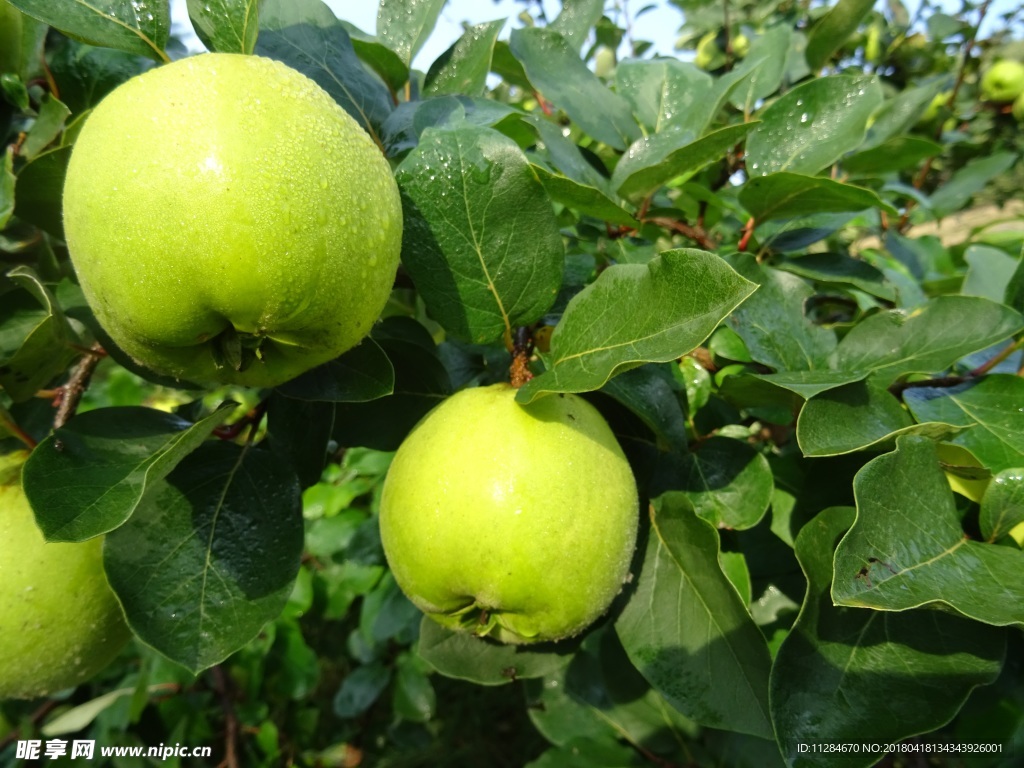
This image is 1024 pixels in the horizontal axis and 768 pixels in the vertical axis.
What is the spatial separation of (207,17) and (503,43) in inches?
30.1

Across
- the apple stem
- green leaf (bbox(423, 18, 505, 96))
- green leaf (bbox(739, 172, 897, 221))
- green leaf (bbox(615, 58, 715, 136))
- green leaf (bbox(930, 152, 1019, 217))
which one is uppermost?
green leaf (bbox(423, 18, 505, 96))

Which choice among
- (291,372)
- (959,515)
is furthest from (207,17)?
(959,515)

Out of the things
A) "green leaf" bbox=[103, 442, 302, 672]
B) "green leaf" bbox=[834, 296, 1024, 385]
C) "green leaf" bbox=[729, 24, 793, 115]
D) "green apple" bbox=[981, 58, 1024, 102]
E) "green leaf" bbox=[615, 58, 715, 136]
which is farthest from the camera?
"green apple" bbox=[981, 58, 1024, 102]

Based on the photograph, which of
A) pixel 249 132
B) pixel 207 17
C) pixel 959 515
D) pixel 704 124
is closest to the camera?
pixel 249 132

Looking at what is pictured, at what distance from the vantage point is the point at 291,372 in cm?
79

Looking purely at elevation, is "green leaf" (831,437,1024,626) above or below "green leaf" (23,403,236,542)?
below

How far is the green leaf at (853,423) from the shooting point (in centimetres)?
80

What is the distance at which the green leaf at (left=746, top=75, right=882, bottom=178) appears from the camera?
114 centimetres

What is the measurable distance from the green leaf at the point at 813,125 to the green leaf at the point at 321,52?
0.63m

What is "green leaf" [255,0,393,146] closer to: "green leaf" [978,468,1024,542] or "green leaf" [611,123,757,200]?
"green leaf" [611,123,757,200]

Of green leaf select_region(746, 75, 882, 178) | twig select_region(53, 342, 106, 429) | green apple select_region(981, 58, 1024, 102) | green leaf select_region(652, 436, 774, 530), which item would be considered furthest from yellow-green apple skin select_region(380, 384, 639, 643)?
green apple select_region(981, 58, 1024, 102)

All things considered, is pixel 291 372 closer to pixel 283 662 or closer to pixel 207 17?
pixel 207 17

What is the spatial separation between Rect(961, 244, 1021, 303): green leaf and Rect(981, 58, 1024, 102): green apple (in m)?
2.16

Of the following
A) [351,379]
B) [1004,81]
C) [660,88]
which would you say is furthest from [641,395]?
[1004,81]
